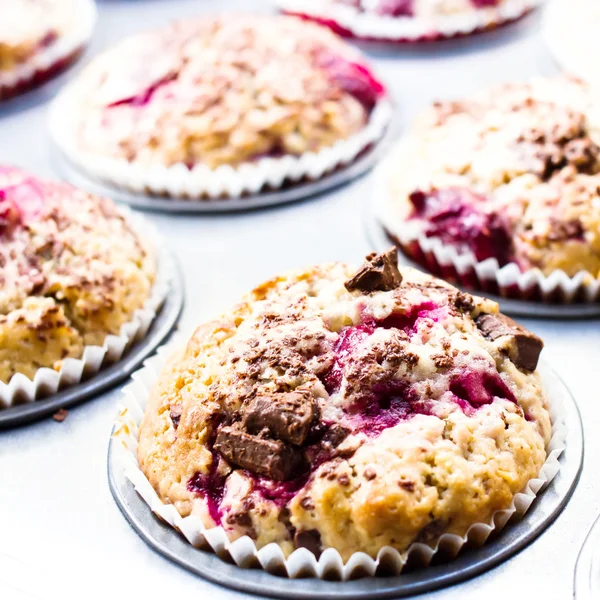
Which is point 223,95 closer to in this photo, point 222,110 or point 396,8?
point 222,110

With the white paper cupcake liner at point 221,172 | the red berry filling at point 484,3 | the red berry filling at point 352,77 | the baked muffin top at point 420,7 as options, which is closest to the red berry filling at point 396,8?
the baked muffin top at point 420,7

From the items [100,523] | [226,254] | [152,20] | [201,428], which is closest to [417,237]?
[226,254]

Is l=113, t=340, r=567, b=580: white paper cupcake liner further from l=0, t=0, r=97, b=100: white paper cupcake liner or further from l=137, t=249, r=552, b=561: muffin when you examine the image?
l=0, t=0, r=97, b=100: white paper cupcake liner

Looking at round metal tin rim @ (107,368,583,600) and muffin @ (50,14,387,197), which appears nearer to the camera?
round metal tin rim @ (107,368,583,600)

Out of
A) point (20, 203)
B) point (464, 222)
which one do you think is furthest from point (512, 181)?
point (20, 203)

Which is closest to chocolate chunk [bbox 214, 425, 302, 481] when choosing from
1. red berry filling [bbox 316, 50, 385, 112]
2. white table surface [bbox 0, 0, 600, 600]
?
white table surface [bbox 0, 0, 600, 600]

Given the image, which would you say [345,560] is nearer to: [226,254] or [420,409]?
[420,409]
